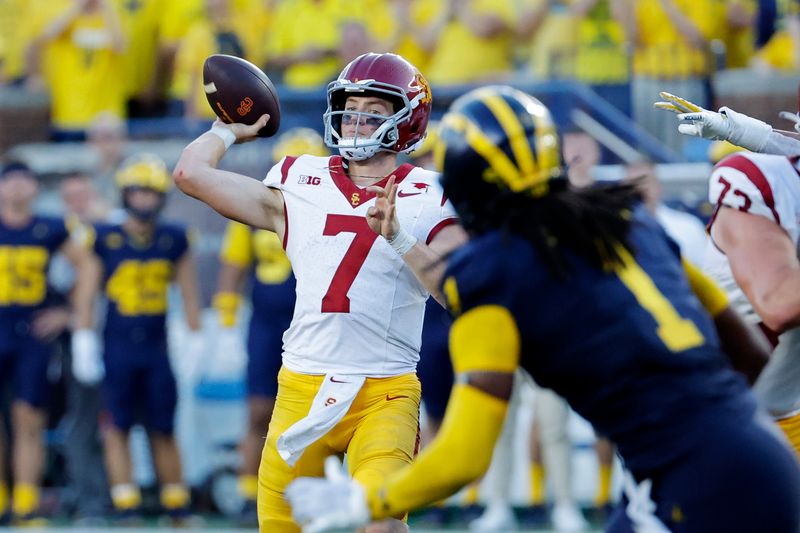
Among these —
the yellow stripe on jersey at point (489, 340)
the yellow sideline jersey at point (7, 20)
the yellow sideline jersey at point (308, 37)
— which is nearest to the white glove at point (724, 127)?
the yellow stripe on jersey at point (489, 340)

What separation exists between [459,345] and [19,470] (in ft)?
19.3

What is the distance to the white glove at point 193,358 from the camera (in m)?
8.17

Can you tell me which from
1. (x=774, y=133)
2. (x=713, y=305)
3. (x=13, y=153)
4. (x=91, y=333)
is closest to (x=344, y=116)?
(x=774, y=133)

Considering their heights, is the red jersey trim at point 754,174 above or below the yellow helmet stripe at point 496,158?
below

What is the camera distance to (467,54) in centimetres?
927

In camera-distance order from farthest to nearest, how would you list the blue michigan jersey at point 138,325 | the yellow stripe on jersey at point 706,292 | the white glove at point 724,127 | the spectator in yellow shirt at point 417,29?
the spectator in yellow shirt at point 417,29, the blue michigan jersey at point 138,325, the white glove at point 724,127, the yellow stripe on jersey at point 706,292

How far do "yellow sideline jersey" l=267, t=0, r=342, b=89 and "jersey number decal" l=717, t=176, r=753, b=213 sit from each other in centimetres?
583

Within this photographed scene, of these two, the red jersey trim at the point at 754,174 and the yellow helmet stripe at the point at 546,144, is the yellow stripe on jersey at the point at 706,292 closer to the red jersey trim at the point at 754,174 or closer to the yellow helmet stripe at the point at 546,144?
the yellow helmet stripe at the point at 546,144

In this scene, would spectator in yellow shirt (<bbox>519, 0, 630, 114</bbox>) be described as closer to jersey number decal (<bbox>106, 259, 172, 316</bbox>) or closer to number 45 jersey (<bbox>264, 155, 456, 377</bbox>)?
jersey number decal (<bbox>106, 259, 172, 316</bbox>)


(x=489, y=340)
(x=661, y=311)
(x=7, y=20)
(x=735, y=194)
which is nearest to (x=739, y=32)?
(x=7, y=20)

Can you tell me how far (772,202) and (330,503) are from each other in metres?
1.58

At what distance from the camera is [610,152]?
8.80 metres

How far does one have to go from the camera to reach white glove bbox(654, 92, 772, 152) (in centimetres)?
362

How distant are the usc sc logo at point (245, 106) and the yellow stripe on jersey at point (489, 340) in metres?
1.85
